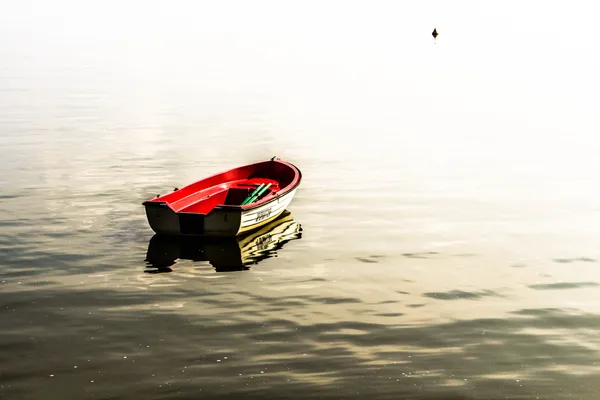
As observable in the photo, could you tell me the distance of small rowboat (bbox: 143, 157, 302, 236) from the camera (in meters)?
29.5

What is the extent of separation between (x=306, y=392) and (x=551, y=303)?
358 inches

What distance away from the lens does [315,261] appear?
28.2m

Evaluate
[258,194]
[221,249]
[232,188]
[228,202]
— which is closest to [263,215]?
[258,194]

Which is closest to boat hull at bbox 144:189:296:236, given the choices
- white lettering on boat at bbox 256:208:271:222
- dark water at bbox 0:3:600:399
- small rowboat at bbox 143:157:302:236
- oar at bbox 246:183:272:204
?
small rowboat at bbox 143:157:302:236

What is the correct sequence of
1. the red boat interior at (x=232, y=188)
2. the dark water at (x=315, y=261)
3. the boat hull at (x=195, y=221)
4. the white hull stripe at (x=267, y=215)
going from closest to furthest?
the dark water at (x=315, y=261)
the boat hull at (x=195, y=221)
the white hull stripe at (x=267, y=215)
the red boat interior at (x=232, y=188)

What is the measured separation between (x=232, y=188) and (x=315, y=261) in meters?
6.50

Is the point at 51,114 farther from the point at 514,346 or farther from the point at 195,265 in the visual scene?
the point at 514,346

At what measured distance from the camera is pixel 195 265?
2745 centimetres

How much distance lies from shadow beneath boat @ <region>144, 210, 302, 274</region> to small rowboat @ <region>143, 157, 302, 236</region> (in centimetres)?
34

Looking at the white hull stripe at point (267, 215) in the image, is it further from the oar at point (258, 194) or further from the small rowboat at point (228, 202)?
the oar at point (258, 194)

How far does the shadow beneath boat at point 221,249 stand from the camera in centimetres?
2769

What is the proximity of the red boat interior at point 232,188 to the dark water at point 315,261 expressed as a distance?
4.46 ft

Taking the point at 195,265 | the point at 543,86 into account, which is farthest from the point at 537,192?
the point at 543,86

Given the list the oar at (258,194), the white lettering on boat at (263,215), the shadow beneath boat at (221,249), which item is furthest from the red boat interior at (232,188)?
the shadow beneath boat at (221,249)
